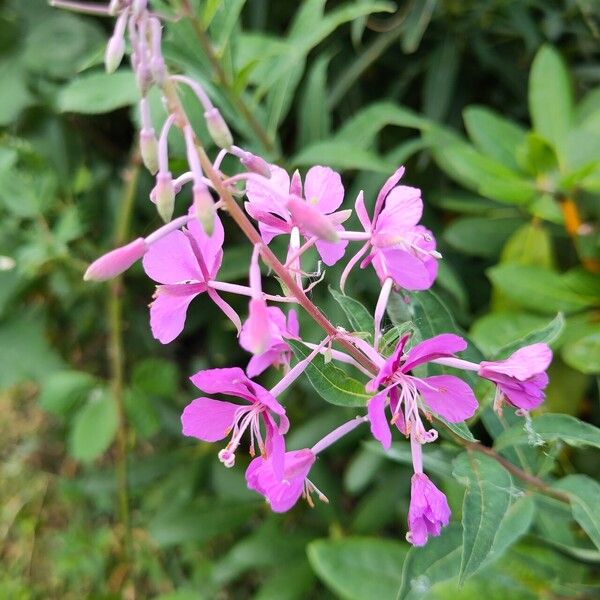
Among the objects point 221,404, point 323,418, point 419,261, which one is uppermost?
point 419,261

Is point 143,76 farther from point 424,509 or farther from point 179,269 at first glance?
point 424,509

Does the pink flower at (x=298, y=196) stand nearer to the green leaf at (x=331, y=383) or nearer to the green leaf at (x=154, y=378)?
the green leaf at (x=331, y=383)

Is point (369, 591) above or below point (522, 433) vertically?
below

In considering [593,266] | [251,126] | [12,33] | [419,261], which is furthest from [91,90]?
[593,266]

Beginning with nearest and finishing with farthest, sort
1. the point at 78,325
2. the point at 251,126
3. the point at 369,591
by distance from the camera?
the point at 369,591, the point at 251,126, the point at 78,325

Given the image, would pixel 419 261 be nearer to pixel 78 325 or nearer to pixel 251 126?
pixel 251 126

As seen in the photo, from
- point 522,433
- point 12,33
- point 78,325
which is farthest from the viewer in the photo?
point 78,325

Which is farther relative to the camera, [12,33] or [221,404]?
[12,33]
